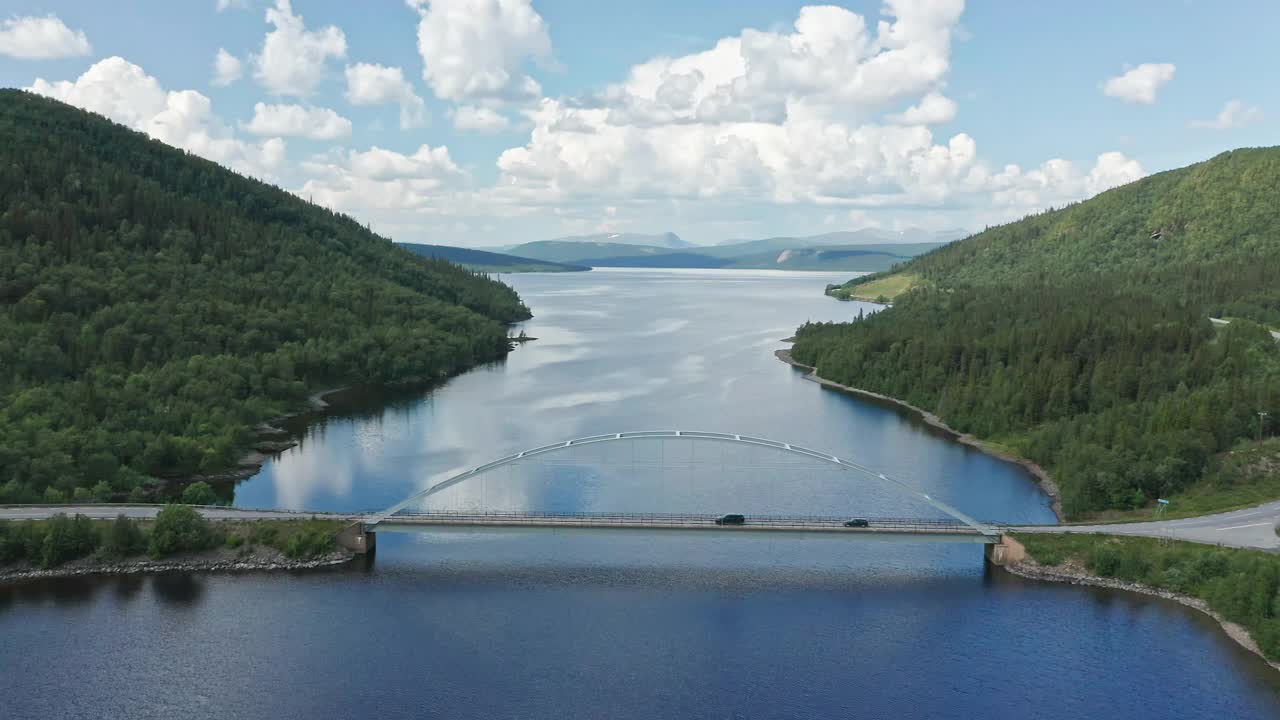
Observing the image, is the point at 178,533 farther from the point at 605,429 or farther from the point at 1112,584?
the point at 1112,584

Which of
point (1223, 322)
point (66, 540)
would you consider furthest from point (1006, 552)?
point (1223, 322)

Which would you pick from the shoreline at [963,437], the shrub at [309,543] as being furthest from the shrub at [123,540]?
the shoreline at [963,437]

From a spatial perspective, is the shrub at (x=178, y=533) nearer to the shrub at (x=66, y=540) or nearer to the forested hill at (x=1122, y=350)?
the shrub at (x=66, y=540)


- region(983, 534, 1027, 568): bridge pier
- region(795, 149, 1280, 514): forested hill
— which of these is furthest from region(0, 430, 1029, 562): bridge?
region(795, 149, 1280, 514): forested hill

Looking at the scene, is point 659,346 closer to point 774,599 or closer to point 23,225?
point 23,225

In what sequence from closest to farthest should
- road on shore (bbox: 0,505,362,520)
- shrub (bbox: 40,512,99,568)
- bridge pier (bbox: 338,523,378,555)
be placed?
1. shrub (bbox: 40,512,99,568)
2. bridge pier (bbox: 338,523,378,555)
3. road on shore (bbox: 0,505,362,520)

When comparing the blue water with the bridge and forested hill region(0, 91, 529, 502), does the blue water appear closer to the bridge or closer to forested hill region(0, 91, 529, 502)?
the bridge
